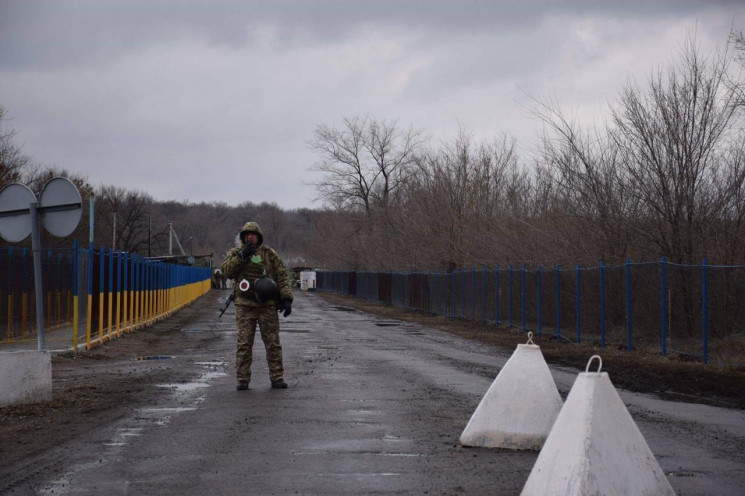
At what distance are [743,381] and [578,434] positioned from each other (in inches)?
369

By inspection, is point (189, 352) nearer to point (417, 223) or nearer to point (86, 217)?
point (417, 223)

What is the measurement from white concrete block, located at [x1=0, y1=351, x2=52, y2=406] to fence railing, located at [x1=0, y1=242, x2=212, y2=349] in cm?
701

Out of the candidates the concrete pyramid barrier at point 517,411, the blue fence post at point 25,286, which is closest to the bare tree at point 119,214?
the blue fence post at point 25,286

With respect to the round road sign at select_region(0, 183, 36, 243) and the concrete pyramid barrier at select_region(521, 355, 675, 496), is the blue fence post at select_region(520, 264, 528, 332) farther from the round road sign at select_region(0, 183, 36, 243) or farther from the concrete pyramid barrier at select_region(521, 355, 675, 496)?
the concrete pyramid barrier at select_region(521, 355, 675, 496)

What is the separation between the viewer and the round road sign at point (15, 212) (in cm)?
1160

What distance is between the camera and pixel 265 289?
11.2 metres


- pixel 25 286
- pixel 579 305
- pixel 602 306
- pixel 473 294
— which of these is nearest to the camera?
pixel 602 306

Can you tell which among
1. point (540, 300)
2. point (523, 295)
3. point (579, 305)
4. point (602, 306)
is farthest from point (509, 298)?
point (602, 306)

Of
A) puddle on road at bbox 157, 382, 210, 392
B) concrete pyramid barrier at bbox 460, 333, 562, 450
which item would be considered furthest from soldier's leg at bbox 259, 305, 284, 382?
concrete pyramid barrier at bbox 460, 333, 562, 450

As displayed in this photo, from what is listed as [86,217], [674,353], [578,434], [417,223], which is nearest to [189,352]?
[674,353]

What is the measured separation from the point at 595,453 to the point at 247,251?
23.5 ft

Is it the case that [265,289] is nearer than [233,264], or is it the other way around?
[265,289]

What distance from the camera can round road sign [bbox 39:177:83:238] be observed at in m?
11.8

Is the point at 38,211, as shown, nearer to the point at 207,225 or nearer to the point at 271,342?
the point at 271,342
